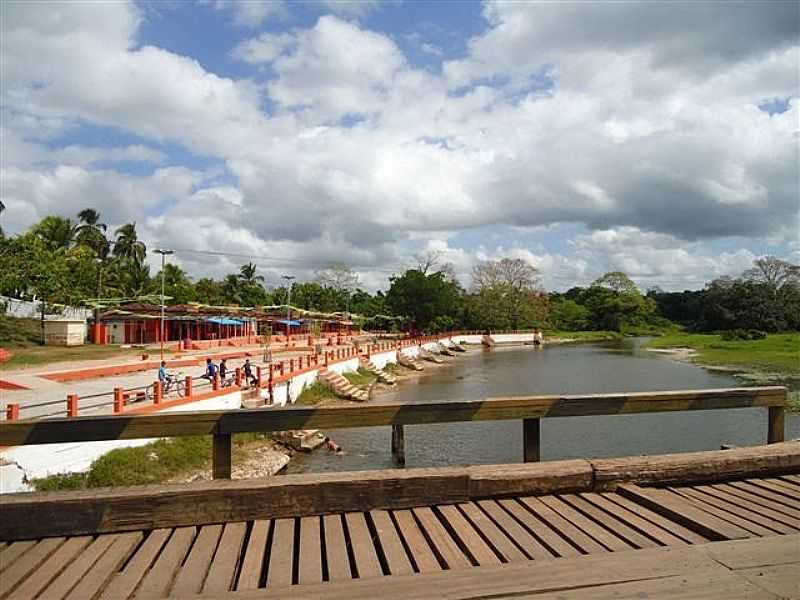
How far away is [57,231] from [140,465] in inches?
1884

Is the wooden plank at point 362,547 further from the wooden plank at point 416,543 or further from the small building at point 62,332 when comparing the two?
the small building at point 62,332

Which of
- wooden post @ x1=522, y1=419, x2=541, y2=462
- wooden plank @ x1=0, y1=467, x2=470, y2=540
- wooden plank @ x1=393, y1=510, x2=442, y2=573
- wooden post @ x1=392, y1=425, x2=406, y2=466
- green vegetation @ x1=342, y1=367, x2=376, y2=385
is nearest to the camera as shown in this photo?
wooden plank @ x1=393, y1=510, x2=442, y2=573

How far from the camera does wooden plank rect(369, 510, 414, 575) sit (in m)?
2.68

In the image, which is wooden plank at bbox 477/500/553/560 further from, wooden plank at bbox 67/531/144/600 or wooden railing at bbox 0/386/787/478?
wooden plank at bbox 67/531/144/600

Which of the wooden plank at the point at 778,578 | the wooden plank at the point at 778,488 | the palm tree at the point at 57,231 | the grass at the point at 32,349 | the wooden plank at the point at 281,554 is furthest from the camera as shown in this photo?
the palm tree at the point at 57,231

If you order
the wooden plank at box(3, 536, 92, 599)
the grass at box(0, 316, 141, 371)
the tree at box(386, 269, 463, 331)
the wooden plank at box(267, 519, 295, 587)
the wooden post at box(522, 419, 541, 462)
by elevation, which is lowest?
the grass at box(0, 316, 141, 371)

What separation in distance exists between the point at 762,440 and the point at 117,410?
18249 millimetres

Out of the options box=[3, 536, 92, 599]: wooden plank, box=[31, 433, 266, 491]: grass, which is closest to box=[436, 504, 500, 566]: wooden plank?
box=[3, 536, 92, 599]: wooden plank

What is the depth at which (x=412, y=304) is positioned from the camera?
7444cm

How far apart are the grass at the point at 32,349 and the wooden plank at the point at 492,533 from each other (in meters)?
29.2

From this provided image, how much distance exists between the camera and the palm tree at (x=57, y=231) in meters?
52.8

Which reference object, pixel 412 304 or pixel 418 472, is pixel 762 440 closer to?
pixel 418 472

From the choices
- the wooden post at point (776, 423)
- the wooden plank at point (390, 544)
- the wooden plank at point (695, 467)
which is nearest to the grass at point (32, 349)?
the wooden plank at point (390, 544)

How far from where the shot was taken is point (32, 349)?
124 ft
